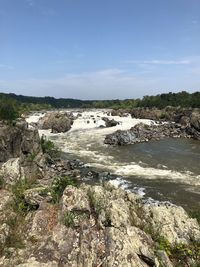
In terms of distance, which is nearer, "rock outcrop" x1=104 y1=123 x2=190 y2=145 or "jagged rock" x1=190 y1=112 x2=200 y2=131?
"rock outcrop" x1=104 y1=123 x2=190 y2=145

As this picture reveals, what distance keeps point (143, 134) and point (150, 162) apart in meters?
23.5

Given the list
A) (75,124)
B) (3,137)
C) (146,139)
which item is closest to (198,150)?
(146,139)

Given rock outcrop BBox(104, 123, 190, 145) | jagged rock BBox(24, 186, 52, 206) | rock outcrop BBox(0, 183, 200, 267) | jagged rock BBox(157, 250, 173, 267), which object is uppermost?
jagged rock BBox(24, 186, 52, 206)

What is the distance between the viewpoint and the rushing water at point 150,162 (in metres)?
34.8

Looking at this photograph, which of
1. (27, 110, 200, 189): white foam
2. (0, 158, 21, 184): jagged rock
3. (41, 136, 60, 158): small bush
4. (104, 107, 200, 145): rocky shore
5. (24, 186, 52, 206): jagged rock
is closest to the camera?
(24, 186, 52, 206): jagged rock

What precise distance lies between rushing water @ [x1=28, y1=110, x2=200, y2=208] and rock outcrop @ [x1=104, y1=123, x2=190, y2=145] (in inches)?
89.5

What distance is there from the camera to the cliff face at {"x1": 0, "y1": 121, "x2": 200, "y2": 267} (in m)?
12.9

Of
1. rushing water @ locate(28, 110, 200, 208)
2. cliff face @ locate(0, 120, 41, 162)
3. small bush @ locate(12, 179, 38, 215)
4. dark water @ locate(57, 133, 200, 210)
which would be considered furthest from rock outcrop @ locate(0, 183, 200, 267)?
cliff face @ locate(0, 120, 41, 162)

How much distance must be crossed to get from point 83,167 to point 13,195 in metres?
27.5

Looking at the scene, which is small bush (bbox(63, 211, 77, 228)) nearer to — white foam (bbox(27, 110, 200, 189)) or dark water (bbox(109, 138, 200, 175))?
white foam (bbox(27, 110, 200, 189))

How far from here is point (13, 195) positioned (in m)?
17.1

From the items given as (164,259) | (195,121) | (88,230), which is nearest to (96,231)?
(88,230)

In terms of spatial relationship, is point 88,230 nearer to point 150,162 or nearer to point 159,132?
point 150,162

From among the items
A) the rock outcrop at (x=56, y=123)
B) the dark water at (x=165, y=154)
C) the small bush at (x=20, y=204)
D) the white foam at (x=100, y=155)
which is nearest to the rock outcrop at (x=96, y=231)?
the small bush at (x=20, y=204)
